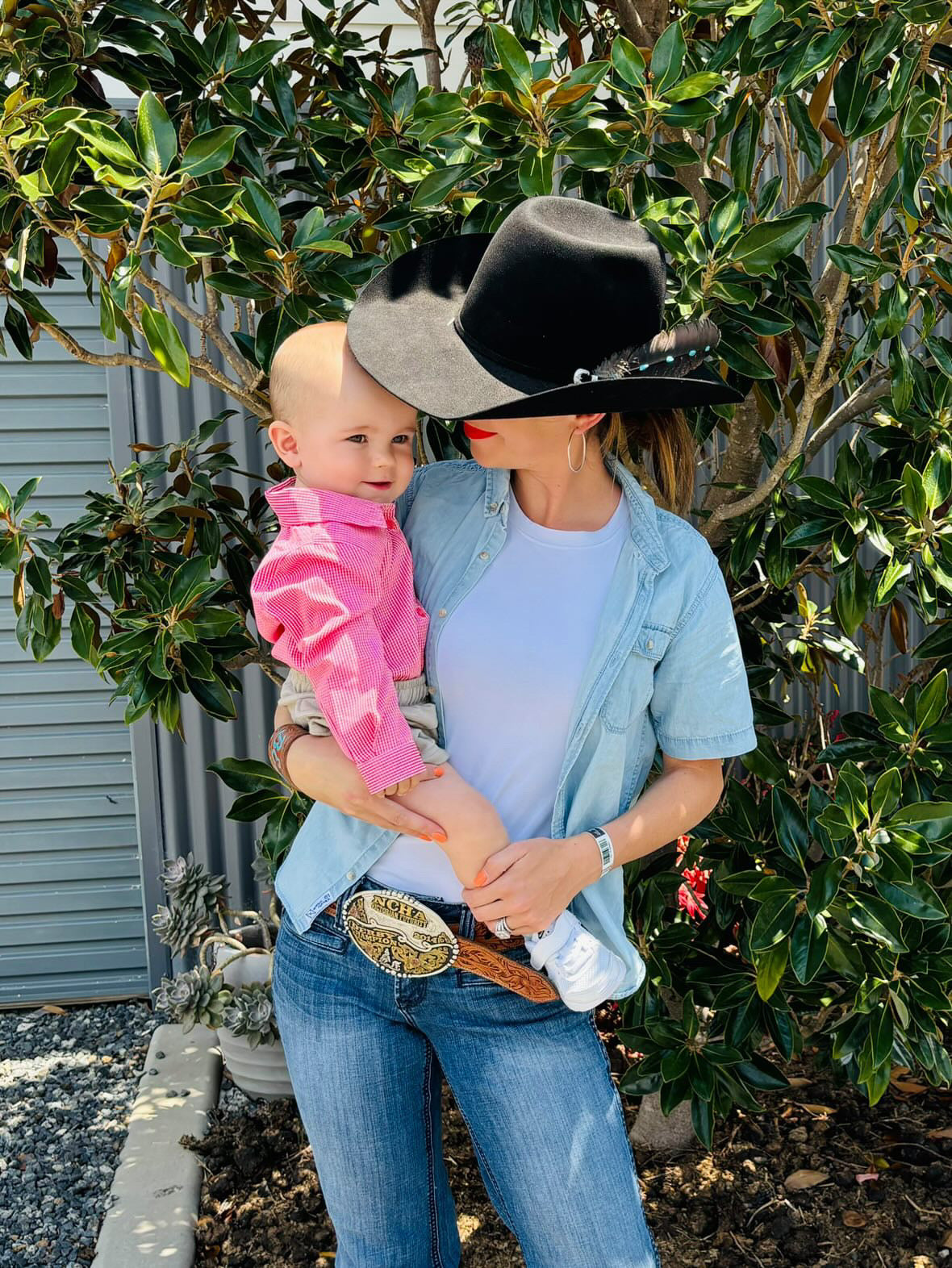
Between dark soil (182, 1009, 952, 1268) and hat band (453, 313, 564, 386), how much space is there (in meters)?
2.07

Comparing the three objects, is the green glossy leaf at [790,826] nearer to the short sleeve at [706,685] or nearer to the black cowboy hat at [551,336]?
the short sleeve at [706,685]

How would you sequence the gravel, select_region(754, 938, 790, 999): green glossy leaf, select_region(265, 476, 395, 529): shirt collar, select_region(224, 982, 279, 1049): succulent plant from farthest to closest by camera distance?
select_region(224, 982, 279, 1049): succulent plant, the gravel, select_region(754, 938, 790, 999): green glossy leaf, select_region(265, 476, 395, 529): shirt collar

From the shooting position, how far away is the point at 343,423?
5.73 feet

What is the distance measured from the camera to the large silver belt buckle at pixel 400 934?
1.71 meters

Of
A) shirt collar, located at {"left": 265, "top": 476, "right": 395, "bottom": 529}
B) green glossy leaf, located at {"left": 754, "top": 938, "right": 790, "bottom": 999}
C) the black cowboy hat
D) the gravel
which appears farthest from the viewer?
the gravel

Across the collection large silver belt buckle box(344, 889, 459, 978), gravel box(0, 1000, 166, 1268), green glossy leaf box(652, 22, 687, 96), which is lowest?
gravel box(0, 1000, 166, 1268)

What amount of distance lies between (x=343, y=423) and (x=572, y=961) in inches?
32.4

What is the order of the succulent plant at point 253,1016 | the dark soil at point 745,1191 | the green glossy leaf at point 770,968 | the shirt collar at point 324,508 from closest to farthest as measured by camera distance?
the shirt collar at point 324,508
the green glossy leaf at point 770,968
the dark soil at point 745,1191
the succulent plant at point 253,1016

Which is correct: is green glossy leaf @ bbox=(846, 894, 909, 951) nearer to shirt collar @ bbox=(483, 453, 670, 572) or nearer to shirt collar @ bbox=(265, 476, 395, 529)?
shirt collar @ bbox=(483, 453, 670, 572)

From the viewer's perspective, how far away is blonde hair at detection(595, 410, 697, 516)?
1.87 m

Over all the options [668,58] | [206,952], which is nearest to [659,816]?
[668,58]

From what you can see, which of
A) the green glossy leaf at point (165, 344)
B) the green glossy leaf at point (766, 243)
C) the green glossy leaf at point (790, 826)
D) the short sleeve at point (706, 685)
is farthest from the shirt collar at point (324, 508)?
the green glossy leaf at point (790, 826)

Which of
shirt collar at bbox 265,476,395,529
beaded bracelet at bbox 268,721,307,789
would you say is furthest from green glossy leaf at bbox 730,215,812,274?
beaded bracelet at bbox 268,721,307,789

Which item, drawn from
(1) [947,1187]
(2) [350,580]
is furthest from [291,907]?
(1) [947,1187]
